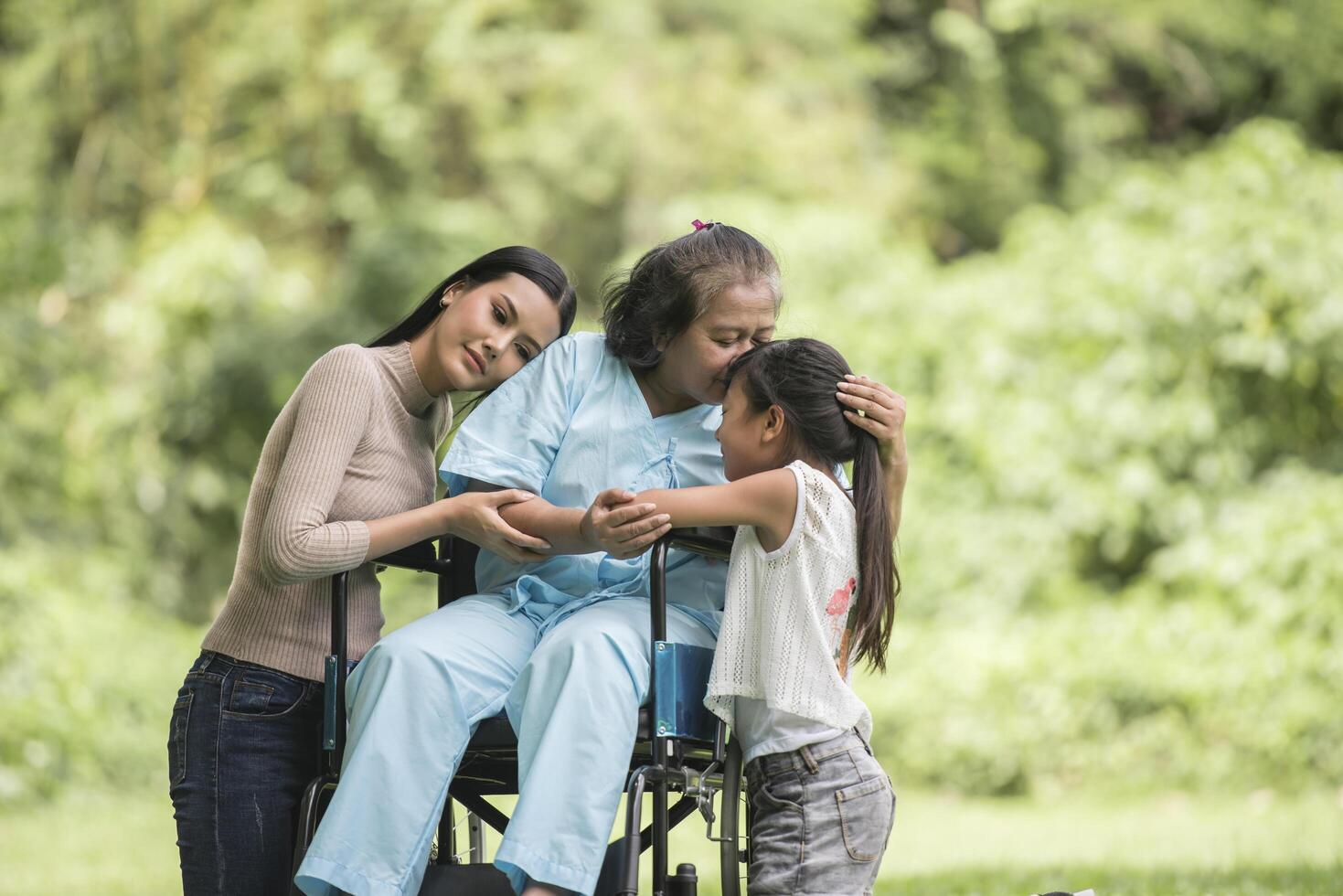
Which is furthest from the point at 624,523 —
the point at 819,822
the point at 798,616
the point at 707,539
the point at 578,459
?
the point at 819,822

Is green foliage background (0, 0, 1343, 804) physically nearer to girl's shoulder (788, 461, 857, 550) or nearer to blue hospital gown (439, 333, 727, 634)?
blue hospital gown (439, 333, 727, 634)

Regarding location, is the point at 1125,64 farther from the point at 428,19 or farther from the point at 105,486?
the point at 105,486

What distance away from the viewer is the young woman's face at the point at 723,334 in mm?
2318

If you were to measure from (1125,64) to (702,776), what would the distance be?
943 cm

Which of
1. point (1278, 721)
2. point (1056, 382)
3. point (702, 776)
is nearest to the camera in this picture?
point (702, 776)

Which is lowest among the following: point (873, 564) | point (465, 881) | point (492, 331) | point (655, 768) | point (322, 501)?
point (465, 881)

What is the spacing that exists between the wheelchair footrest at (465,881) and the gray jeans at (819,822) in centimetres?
35

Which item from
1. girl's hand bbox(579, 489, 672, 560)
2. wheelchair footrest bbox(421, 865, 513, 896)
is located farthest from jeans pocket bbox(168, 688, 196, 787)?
girl's hand bbox(579, 489, 672, 560)

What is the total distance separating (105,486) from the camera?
26.3 feet

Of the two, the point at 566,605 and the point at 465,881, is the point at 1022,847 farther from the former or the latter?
the point at 465,881

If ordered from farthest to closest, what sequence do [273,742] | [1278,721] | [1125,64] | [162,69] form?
1. [1125,64]
2. [162,69]
3. [1278,721]
4. [273,742]

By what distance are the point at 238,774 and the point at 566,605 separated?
0.55 meters

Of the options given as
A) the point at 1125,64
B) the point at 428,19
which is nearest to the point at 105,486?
the point at 428,19

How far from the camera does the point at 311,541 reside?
83.1 inches
